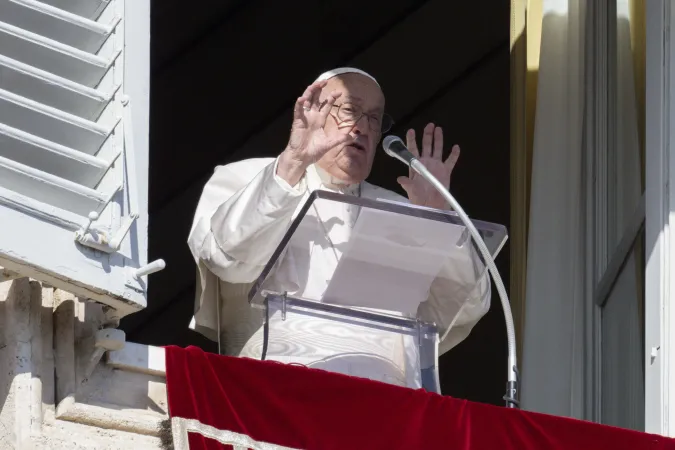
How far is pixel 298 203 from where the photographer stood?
196 inches

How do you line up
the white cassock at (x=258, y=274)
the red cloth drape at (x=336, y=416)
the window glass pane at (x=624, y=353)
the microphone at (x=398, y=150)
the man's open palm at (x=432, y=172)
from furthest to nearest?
the window glass pane at (x=624, y=353) < the man's open palm at (x=432, y=172) < the white cassock at (x=258, y=274) < the microphone at (x=398, y=150) < the red cloth drape at (x=336, y=416)

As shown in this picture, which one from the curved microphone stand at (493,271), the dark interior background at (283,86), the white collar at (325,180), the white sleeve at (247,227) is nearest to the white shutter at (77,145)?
the white sleeve at (247,227)

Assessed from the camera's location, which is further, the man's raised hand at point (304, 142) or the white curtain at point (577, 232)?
the white curtain at point (577, 232)

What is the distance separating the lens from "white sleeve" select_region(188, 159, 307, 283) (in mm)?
4945

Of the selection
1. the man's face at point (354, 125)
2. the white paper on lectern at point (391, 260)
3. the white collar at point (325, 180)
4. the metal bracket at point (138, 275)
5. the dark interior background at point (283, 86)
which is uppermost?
the dark interior background at point (283, 86)

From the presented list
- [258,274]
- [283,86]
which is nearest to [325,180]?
[258,274]

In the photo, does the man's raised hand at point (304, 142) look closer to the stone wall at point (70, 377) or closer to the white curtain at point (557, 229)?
the stone wall at point (70, 377)

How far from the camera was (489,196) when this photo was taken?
9.13 metres

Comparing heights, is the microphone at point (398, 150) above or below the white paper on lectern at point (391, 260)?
above

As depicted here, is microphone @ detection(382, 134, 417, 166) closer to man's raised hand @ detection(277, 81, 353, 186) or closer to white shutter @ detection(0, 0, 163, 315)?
man's raised hand @ detection(277, 81, 353, 186)

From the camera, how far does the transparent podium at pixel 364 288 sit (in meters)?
4.66

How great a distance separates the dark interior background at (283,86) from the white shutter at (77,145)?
3.39 metres

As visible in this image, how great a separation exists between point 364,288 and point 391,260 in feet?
0.32

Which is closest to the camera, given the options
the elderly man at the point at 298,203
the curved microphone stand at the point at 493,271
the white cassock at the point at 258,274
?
the curved microphone stand at the point at 493,271
